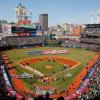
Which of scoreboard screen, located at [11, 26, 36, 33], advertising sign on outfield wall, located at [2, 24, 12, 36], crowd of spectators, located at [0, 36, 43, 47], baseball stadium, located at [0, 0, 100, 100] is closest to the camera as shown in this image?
baseball stadium, located at [0, 0, 100, 100]

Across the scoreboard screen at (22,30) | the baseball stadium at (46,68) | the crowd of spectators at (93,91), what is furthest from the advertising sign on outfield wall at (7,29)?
the crowd of spectators at (93,91)

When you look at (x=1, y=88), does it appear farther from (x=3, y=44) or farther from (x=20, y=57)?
(x=3, y=44)

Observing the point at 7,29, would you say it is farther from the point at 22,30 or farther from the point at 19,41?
the point at 22,30

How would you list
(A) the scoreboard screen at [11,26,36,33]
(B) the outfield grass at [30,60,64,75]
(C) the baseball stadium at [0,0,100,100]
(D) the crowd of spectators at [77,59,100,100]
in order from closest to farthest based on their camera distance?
1. (D) the crowd of spectators at [77,59,100,100]
2. (C) the baseball stadium at [0,0,100,100]
3. (B) the outfield grass at [30,60,64,75]
4. (A) the scoreboard screen at [11,26,36,33]

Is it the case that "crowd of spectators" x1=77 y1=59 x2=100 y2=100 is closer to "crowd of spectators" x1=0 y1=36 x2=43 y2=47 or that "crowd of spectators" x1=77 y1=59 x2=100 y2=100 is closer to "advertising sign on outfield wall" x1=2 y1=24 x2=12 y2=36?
"crowd of spectators" x1=0 y1=36 x2=43 y2=47

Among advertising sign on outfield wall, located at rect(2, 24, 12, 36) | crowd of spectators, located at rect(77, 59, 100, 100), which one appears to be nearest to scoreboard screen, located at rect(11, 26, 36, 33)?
advertising sign on outfield wall, located at rect(2, 24, 12, 36)

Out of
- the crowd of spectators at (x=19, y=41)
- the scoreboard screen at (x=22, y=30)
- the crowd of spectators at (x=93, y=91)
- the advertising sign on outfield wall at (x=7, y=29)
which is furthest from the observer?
the scoreboard screen at (x=22, y=30)

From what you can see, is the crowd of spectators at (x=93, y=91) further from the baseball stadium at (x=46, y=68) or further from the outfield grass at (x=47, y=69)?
the outfield grass at (x=47, y=69)

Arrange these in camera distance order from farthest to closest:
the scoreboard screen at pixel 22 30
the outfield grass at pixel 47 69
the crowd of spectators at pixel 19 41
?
the scoreboard screen at pixel 22 30 → the crowd of spectators at pixel 19 41 → the outfield grass at pixel 47 69

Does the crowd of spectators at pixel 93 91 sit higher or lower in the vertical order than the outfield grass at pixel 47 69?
higher
